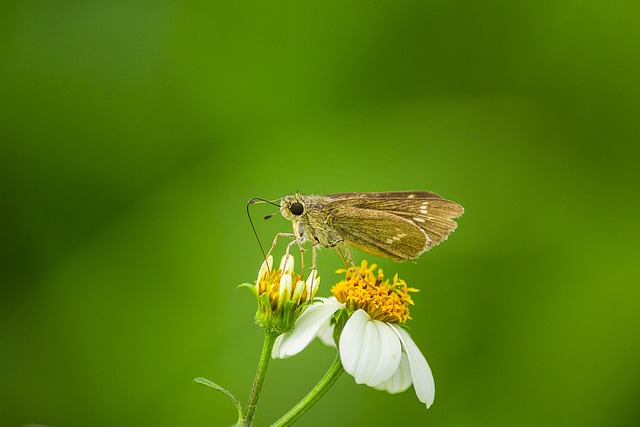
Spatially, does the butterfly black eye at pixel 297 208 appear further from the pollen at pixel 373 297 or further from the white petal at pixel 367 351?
A: the white petal at pixel 367 351

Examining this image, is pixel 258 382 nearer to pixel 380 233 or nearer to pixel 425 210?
pixel 380 233

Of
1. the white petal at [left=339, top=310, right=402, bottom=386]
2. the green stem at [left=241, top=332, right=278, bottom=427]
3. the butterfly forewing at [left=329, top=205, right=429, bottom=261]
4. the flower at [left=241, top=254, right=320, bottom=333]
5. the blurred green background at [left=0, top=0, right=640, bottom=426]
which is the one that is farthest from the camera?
the blurred green background at [left=0, top=0, right=640, bottom=426]

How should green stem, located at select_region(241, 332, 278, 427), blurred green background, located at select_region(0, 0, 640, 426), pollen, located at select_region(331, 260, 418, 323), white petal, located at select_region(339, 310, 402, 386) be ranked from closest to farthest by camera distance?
green stem, located at select_region(241, 332, 278, 427)
white petal, located at select_region(339, 310, 402, 386)
pollen, located at select_region(331, 260, 418, 323)
blurred green background, located at select_region(0, 0, 640, 426)

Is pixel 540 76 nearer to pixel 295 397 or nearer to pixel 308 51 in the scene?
pixel 308 51

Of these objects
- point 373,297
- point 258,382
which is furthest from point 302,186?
point 258,382

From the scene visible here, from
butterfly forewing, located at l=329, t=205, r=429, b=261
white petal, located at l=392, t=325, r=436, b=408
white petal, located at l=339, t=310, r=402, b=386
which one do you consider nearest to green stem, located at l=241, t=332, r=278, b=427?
white petal, located at l=339, t=310, r=402, b=386

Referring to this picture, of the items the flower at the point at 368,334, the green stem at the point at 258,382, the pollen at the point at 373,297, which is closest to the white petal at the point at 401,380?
the flower at the point at 368,334

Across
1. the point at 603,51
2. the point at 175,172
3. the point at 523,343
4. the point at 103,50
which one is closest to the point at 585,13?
the point at 603,51

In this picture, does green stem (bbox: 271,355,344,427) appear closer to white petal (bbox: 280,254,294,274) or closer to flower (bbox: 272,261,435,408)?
flower (bbox: 272,261,435,408)
